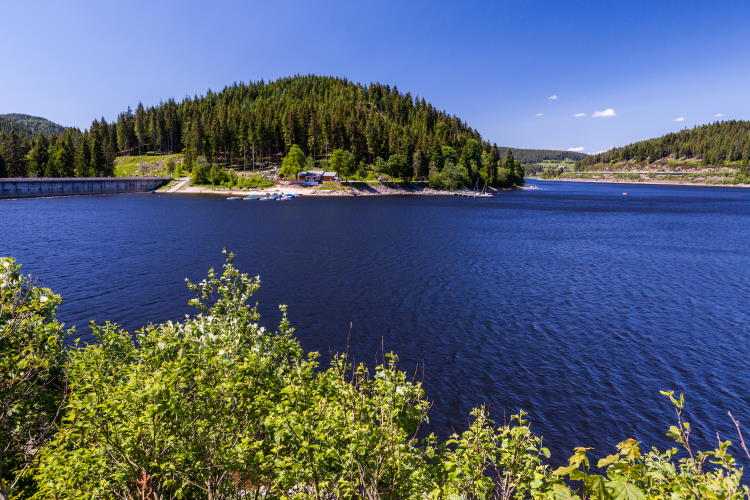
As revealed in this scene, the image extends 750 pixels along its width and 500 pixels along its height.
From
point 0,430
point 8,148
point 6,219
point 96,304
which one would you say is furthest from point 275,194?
point 0,430

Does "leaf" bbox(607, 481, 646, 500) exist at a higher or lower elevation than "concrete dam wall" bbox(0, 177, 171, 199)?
lower

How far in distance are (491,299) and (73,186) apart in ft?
602

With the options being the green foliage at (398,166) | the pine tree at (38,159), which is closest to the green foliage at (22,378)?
the green foliage at (398,166)

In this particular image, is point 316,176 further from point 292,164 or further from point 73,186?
point 73,186

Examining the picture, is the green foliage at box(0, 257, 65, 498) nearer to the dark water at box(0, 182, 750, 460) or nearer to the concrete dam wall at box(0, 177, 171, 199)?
the dark water at box(0, 182, 750, 460)

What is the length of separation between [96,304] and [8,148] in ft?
589

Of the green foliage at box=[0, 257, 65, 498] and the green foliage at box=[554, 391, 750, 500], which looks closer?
the green foliage at box=[554, 391, 750, 500]

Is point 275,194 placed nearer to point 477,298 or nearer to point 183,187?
point 183,187

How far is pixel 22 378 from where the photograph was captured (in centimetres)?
950

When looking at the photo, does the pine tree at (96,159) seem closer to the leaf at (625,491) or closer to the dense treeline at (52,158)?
the dense treeline at (52,158)

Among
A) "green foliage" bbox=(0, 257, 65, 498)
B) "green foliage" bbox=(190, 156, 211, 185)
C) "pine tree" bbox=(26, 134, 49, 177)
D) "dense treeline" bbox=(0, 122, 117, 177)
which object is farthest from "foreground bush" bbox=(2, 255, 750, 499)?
"pine tree" bbox=(26, 134, 49, 177)

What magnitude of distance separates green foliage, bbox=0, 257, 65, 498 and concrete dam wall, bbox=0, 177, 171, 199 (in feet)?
589

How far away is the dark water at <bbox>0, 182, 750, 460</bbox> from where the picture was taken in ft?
82.7

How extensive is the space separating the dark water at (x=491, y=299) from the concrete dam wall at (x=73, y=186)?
229 feet
